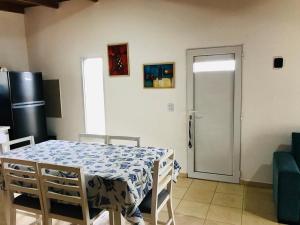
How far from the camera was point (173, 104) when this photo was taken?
3803 mm

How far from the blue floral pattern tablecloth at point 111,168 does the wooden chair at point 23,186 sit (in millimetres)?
216

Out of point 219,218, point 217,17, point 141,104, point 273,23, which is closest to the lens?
point 219,218

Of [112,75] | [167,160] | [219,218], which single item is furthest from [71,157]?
[112,75]

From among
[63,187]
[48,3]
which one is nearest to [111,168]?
[63,187]

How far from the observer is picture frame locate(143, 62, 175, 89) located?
3.74 meters

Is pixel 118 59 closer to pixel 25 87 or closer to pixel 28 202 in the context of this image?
pixel 25 87

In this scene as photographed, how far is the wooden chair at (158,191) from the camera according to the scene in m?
1.98

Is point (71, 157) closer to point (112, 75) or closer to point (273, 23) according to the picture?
point (112, 75)

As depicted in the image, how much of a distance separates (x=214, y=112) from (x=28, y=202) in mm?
2587

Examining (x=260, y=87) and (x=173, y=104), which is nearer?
(x=260, y=87)

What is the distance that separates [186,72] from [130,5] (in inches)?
54.7

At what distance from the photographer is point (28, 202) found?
86.1 inches

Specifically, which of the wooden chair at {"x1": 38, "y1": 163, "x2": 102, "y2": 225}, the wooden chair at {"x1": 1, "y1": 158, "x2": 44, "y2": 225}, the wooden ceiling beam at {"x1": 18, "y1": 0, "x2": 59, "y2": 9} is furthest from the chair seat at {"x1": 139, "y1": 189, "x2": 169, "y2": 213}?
the wooden ceiling beam at {"x1": 18, "y1": 0, "x2": 59, "y2": 9}

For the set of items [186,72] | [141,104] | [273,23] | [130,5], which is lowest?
[141,104]
